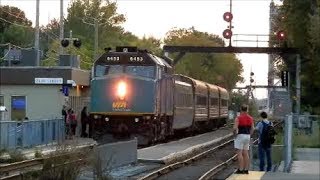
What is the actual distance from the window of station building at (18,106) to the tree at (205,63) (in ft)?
179

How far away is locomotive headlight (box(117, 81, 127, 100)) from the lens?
3069cm

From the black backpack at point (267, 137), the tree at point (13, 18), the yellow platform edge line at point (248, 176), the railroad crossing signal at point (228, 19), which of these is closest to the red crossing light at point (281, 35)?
the railroad crossing signal at point (228, 19)

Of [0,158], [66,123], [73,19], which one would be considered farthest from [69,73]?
[73,19]

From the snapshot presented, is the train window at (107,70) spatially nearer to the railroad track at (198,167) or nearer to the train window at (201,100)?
the railroad track at (198,167)

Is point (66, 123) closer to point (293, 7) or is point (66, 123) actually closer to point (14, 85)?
point (14, 85)

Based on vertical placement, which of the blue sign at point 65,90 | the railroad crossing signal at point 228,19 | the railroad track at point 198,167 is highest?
the railroad crossing signal at point 228,19

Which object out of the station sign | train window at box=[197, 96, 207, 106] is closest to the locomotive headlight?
the station sign

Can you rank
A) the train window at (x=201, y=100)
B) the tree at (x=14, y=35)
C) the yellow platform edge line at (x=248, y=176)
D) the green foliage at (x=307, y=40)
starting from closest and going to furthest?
1. the yellow platform edge line at (x=248, y=176)
2. the green foliage at (x=307, y=40)
3. the train window at (x=201, y=100)
4. the tree at (x=14, y=35)

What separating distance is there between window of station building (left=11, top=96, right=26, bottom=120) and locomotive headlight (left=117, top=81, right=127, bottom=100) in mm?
8436

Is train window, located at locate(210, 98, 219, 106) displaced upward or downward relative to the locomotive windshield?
downward

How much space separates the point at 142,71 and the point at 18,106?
935 cm

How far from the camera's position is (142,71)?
3106 cm

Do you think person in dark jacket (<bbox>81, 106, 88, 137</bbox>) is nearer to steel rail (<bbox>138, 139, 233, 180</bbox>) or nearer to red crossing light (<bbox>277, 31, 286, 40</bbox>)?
steel rail (<bbox>138, 139, 233, 180</bbox>)

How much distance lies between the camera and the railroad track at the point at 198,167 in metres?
20.2
